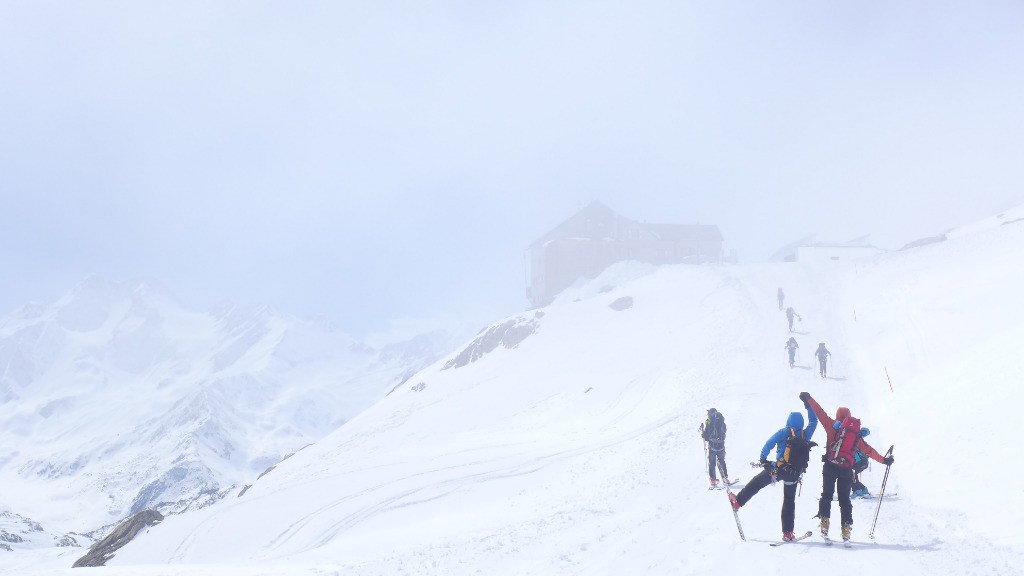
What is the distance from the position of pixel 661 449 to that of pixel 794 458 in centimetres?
1180

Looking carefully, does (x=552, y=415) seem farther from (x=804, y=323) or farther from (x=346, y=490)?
(x=804, y=323)

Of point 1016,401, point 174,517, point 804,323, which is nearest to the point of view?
point 1016,401

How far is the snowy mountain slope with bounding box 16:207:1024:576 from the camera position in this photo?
11320 millimetres

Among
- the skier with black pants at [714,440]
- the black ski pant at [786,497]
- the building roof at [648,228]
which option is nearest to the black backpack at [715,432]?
the skier with black pants at [714,440]

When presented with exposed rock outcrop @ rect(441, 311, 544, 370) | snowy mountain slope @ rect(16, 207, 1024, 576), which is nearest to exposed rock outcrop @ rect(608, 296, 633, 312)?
snowy mountain slope @ rect(16, 207, 1024, 576)

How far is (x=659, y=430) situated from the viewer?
81.1ft

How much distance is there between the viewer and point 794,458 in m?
9.82

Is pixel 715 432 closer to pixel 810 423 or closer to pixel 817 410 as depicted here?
pixel 810 423

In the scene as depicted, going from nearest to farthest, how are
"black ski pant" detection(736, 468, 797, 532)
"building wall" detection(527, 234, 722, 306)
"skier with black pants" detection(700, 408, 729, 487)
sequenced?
"black ski pant" detection(736, 468, 797, 532) < "skier with black pants" detection(700, 408, 729, 487) < "building wall" detection(527, 234, 722, 306)

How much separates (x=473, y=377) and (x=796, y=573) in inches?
1837

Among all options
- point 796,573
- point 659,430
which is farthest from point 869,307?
point 796,573

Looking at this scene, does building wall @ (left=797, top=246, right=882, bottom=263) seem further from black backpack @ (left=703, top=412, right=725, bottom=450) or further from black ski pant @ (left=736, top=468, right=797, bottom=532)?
black ski pant @ (left=736, top=468, right=797, bottom=532)

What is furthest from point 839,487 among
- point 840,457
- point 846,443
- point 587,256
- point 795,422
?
point 587,256

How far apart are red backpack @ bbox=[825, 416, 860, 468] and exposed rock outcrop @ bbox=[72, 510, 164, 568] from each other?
1226 inches
